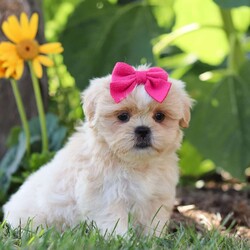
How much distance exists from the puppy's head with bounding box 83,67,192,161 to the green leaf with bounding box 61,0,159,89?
1798mm

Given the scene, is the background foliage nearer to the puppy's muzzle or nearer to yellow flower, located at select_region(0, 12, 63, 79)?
yellow flower, located at select_region(0, 12, 63, 79)

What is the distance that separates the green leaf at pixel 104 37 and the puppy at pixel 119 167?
5.41 feet

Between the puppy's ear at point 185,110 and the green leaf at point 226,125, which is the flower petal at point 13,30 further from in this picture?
the green leaf at point 226,125

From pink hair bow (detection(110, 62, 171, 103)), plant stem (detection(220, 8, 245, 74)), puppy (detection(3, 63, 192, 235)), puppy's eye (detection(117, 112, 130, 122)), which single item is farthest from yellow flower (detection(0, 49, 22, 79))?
plant stem (detection(220, 8, 245, 74))

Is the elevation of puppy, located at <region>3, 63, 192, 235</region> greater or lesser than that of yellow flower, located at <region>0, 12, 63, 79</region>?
lesser

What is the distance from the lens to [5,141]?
6363mm

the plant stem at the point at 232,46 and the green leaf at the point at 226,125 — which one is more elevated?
the plant stem at the point at 232,46

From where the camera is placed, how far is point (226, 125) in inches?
240

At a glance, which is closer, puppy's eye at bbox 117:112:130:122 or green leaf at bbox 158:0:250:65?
puppy's eye at bbox 117:112:130:122

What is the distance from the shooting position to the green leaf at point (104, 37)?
6105 mm

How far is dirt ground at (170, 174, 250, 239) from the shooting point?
5168 mm

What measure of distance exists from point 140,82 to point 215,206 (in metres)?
2.35

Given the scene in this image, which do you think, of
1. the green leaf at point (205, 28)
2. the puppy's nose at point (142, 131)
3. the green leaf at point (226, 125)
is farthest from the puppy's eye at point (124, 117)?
the green leaf at point (205, 28)

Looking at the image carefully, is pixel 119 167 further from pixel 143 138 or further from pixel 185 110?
pixel 185 110
